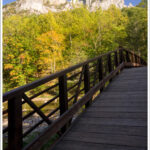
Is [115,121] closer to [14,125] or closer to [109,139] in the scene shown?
[109,139]

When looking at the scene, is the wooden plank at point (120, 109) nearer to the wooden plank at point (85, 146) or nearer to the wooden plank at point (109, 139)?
the wooden plank at point (109, 139)

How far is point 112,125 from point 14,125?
1.54 meters

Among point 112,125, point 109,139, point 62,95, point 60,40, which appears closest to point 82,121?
point 112,125

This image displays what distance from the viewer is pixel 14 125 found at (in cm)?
155

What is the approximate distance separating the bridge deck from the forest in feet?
52.5

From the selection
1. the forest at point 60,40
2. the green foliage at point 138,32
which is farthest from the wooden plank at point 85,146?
the green foliage at point 138,32

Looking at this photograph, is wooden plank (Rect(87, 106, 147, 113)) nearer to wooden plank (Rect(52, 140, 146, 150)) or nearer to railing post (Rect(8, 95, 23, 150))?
wooden plank (Rect(52, 140, 146, 150))

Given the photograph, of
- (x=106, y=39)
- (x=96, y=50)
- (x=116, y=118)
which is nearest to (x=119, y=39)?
(x=106, y=39)

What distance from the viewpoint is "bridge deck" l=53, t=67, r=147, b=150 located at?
2.06m

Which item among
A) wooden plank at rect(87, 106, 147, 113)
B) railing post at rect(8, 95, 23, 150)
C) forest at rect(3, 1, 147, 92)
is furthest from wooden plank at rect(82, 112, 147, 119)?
forest at rect(3, 1, 147, 92)

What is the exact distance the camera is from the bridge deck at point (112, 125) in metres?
2.06

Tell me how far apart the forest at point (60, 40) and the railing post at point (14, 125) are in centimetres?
1806

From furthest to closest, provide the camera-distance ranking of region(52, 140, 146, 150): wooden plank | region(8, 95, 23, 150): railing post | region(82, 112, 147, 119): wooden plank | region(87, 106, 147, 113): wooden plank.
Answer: region(87, 106, 147, 113): wooden plank → region(82, 112, 147, 119): wooden plank → region(52, 140, 146, 150): wooden plank → region(8, 95, 23, 150): railing post

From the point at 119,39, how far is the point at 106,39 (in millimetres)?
2984
